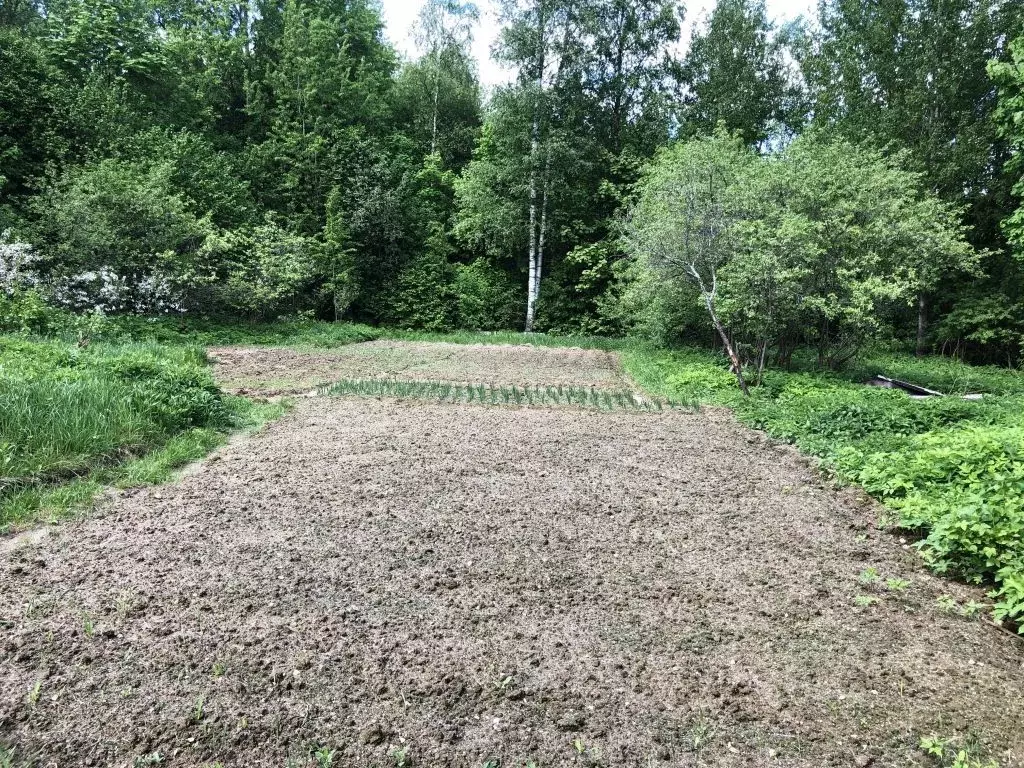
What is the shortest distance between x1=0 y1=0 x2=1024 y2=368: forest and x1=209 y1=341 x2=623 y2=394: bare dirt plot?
2.34 m

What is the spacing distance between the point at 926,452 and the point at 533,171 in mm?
17715

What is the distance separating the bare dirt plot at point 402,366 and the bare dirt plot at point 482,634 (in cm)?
533

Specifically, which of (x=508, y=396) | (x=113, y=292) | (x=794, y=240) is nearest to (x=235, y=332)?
(x=113, y=292)

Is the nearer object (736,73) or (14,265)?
(14,265)

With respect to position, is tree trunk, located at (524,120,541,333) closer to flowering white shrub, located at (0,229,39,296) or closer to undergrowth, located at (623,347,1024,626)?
undergrowth, located at (623,347,1024,626)

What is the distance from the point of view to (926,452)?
453 centimetres

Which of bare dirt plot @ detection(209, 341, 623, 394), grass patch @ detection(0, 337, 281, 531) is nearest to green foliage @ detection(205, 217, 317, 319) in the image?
bare dirt plot @ detection(209, 341, 623, 394)

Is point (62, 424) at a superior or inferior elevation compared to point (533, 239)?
inferior

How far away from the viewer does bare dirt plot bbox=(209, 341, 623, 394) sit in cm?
978

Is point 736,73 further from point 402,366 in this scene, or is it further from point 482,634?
point 482,634

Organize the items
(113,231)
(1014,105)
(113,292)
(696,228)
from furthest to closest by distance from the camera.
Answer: (113,231) → (113,292) → (1014,105) → (696,228)

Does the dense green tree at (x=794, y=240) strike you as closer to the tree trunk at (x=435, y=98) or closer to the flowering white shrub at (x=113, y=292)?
the flowering white shrub at (x=113, y=292)

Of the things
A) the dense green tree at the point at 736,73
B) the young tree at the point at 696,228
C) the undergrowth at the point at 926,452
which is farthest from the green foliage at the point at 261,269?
the dense green tree at the point at 736,73

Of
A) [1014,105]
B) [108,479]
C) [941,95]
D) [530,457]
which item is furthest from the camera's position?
[941,95]
